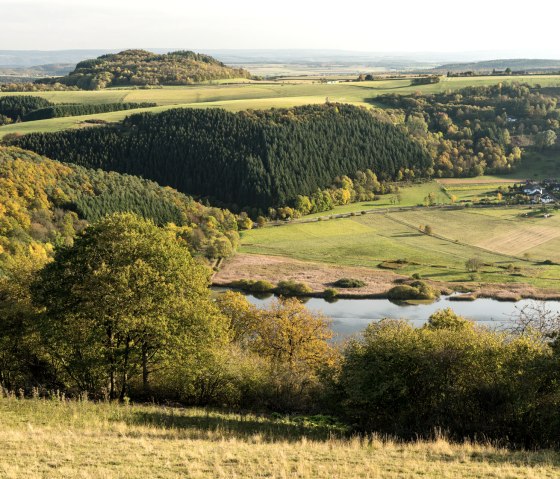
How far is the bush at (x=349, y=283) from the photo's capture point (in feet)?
265

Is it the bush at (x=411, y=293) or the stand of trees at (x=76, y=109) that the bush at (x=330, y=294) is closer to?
the bush at (x=411, y=293)

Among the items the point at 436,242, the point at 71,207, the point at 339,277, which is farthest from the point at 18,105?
the point at 339,277

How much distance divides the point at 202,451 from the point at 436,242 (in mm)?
82244

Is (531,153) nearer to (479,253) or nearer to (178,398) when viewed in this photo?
(479,253)

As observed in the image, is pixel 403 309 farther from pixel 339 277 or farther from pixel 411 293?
pixel 339 277

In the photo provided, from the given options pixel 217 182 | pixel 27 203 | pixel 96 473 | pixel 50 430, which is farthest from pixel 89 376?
pixel 217 182

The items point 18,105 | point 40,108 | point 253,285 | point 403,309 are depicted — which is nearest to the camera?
point 403,309

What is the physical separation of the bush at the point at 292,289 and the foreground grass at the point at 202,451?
51.2 m

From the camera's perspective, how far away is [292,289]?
80.1 meters


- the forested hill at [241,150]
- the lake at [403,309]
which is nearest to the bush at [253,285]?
the lake at [403,309]

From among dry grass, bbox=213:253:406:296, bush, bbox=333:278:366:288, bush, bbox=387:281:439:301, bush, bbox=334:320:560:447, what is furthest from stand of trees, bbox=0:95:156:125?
bush, bbox=334:320:560:447

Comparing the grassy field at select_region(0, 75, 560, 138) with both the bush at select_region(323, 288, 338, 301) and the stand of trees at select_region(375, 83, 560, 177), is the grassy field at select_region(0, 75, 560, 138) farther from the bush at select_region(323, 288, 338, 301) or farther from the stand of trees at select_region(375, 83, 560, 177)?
the bush at select_region(323, 288, 338, 301)

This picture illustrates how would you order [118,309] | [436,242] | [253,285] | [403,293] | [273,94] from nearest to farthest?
→ [118,309] → [403,293] → [253,285] → [436,242] → [273,94]

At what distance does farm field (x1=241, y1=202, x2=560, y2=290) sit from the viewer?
281 ft
